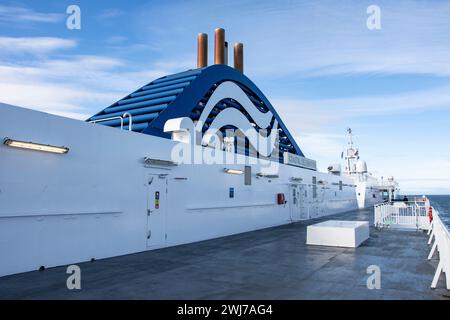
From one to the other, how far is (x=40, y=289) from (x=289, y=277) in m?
4.78

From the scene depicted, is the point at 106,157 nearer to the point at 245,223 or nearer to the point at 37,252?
the point at 37,252

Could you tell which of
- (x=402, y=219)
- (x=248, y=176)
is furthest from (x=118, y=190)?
(x=402, y=219)

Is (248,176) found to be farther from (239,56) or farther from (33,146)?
(239,56)

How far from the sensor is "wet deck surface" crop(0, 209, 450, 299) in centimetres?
601

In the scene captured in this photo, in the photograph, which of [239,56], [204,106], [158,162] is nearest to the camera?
[158,162]

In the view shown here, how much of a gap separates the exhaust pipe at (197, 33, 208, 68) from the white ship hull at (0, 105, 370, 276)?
32.1 meters

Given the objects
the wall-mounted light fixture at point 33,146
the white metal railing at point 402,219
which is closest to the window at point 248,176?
the white metal railing at point 402,219

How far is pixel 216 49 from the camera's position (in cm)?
4381

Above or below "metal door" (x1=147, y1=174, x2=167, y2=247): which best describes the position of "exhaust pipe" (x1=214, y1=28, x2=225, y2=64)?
above

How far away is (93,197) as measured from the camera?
9.13 m

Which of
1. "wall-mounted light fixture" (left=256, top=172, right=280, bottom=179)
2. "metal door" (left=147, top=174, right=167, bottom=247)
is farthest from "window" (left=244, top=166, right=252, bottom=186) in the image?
"metal door" (left=147, top=174, right=167, bottom=247)

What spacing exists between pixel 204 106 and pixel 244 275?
26125 mm

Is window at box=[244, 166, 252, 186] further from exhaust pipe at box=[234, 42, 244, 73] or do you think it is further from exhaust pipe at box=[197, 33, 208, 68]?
exhaust pipe at box=[234, 42, 244, 73]
